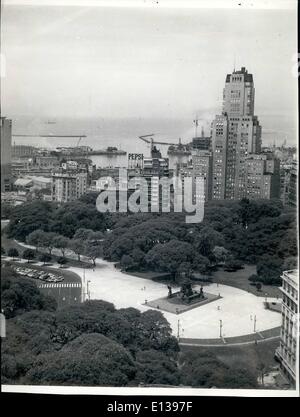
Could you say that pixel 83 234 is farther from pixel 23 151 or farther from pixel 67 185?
pixel 23 151

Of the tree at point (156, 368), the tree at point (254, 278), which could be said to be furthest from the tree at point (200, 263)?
the tree at point (156, 368)

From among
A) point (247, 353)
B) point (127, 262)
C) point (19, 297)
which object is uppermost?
point (127, 262)

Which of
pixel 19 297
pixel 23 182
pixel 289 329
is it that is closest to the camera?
pixel 289 329

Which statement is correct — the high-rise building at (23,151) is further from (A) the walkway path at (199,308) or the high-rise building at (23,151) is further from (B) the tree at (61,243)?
(A) the walkway path at (199,308)

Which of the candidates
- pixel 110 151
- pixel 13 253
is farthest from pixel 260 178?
pixel 13 253

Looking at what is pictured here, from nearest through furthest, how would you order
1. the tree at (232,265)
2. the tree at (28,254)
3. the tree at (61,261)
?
the tree at (28,254) → the tree at (232,265) → the tree at (61,261)

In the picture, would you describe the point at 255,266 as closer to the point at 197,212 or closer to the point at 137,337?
the point at 197,212
